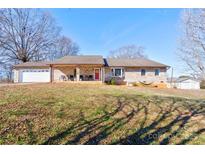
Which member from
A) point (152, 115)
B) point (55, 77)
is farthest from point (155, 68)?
point (152, 115)

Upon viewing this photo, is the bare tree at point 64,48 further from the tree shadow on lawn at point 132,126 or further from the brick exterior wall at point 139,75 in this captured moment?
the tree shadow on lawn at point 132,126

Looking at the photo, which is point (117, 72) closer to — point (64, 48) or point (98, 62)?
point (98, 62)

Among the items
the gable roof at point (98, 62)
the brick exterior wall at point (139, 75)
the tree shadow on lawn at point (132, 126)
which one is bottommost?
the tree shadow on lawn at point (132, 126)

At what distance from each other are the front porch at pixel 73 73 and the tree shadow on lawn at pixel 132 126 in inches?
A: 769

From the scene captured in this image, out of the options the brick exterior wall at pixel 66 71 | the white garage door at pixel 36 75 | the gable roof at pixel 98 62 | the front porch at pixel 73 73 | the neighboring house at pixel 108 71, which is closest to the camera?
the gable roof at pixel 98 62

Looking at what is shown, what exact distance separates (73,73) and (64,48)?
30979mm

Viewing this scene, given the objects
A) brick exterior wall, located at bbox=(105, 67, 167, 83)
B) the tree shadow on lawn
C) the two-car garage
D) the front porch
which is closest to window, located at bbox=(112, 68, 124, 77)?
brick exterior wall, located at bbox=(105, 67, 167, 83)

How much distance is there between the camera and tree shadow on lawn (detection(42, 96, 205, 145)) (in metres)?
5.40

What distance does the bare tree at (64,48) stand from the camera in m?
54.5

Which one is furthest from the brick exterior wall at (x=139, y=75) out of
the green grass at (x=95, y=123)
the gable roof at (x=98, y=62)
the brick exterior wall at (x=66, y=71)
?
the green grass at (x=95, y=123)

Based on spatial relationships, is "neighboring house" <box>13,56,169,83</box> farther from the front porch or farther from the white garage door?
the white garage door

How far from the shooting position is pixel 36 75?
30953 mm

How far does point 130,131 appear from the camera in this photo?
19.8 ft
